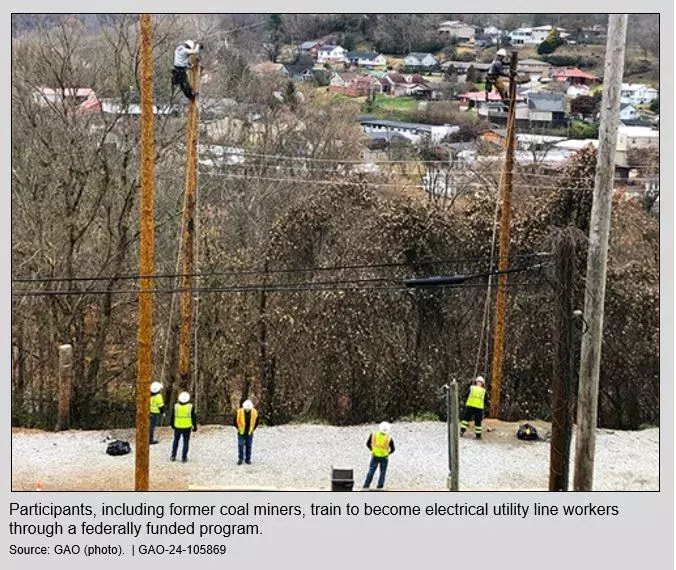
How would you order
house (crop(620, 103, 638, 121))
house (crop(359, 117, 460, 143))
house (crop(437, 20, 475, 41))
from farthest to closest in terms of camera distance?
house (crop(359, 117, 460, 143))
house (crop(437, 20, 475, 41))
house (crop(620, 103, 638, 121))

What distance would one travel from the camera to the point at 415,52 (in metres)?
32.8

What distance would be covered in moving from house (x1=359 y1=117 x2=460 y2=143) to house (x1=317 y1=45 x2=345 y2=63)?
8.34 feet

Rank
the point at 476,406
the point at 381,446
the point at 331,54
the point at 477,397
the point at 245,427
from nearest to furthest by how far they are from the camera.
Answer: the point at 381,446 → the point at 245,427 → the point at 477,397 → the point at 476,406 → the point at 331,54

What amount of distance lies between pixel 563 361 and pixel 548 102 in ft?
59.1

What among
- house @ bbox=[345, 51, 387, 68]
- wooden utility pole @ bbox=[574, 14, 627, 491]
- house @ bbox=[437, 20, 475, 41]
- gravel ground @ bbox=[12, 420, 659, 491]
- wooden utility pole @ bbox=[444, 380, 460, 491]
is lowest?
gravel ground @ bbox=[12, 420, 659, 491]

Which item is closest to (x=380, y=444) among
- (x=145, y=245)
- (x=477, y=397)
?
(x=477, y=397)

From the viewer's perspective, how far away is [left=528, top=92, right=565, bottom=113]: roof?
27.8m

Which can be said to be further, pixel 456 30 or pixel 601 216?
pixel 456 30

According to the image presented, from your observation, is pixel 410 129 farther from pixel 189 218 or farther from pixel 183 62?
pixel 183 62

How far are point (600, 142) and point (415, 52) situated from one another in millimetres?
22673

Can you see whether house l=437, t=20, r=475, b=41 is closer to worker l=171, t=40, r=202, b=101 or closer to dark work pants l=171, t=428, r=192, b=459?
worker l=171, t=40, r=202, b=101

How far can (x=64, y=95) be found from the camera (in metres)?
19.8

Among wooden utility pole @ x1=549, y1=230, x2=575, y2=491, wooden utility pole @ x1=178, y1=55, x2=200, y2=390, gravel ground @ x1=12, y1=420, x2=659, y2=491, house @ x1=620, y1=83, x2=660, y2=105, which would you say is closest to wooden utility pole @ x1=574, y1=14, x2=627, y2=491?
wooden utility pole @ x1=549, y1=230, x2=575, y2=491

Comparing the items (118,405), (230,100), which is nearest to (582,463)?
(118,405)
